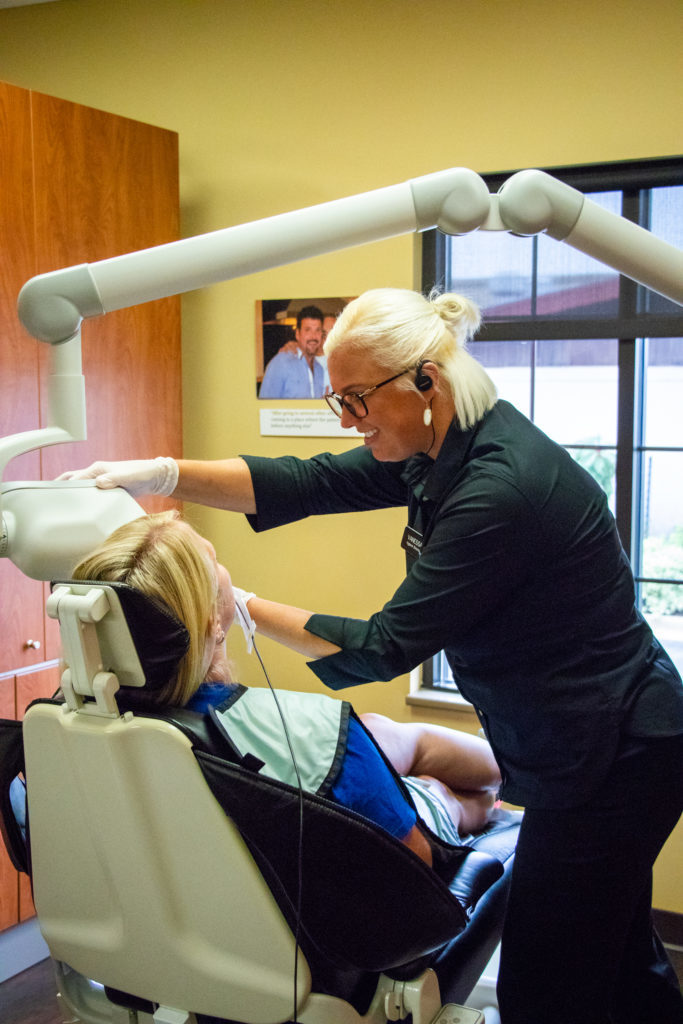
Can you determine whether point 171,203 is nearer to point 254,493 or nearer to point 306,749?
point 254,493

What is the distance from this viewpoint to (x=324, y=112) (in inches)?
110

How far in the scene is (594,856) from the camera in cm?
134

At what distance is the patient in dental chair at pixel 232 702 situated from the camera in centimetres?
115

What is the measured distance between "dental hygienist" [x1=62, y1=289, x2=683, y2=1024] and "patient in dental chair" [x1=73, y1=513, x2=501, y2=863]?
0.31ft

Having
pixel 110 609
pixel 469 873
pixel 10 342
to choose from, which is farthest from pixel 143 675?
pixel 10 342

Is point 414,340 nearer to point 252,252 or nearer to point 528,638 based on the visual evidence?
point 252,252

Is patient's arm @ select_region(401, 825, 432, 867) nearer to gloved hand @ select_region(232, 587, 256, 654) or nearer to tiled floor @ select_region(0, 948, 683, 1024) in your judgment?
gloved hand @ select_region(232, 587, 256, 654)

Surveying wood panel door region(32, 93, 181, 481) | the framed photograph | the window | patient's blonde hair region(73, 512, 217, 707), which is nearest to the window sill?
the window

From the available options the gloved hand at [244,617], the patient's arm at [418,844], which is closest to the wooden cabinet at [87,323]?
the gloved hand at [244,617]

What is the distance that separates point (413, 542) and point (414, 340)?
335mm

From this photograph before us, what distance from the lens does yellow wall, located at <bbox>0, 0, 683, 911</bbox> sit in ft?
8.14

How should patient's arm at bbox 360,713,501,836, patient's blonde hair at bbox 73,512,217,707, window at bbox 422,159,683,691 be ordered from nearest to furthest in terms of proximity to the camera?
patient's blonde hair at bbox 73,512,217,707
patient's arm at bbox 360,713,501,836
window at bbox 422,159,683,691

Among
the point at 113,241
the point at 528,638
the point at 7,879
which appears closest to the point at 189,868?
the point at 528,638

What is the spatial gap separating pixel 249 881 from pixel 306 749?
22 centimetres
